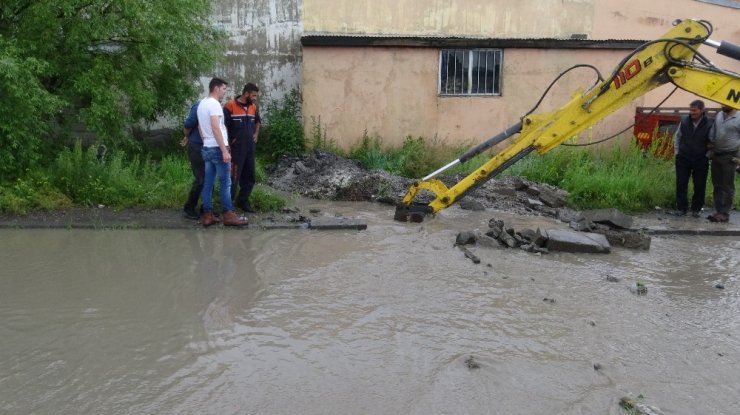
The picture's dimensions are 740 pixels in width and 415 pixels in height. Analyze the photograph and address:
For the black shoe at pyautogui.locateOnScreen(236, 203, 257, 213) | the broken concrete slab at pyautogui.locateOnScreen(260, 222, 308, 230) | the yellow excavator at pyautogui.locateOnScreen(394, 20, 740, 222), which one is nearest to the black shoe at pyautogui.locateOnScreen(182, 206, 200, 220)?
the black shoe at pyautogui.locateOnScreen(236, 203, 257, 213)

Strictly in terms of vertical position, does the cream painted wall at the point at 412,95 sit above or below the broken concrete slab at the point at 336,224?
above

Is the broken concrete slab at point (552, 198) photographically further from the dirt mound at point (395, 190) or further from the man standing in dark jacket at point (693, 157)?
the man standing in dark jacket at point (693, 157)

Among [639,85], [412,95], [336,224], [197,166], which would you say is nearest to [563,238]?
[639,85]

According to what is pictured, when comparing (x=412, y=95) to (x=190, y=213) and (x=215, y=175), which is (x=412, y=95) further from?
(x=190, y=213)

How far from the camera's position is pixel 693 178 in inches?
392

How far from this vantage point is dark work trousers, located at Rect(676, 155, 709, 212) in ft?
32.0

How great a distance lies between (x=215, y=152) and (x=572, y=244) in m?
4.39

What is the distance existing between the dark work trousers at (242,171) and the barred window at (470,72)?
6.22m

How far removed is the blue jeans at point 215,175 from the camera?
754 centimetres

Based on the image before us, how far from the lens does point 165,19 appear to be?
28.5 feet

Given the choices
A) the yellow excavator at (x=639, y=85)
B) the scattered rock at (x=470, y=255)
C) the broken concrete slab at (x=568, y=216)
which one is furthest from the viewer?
the broken concrete slab at (x=568, y=216)

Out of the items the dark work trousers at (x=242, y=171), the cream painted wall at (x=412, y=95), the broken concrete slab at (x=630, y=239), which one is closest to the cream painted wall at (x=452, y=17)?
the cream painted wall at (x=412, y=95)

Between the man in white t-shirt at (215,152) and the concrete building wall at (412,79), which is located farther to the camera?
the concrete building wall at (412,79)

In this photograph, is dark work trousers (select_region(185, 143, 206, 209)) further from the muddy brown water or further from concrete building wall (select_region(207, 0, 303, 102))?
concrete building wall (select_region(207, 0, 303, 102))
